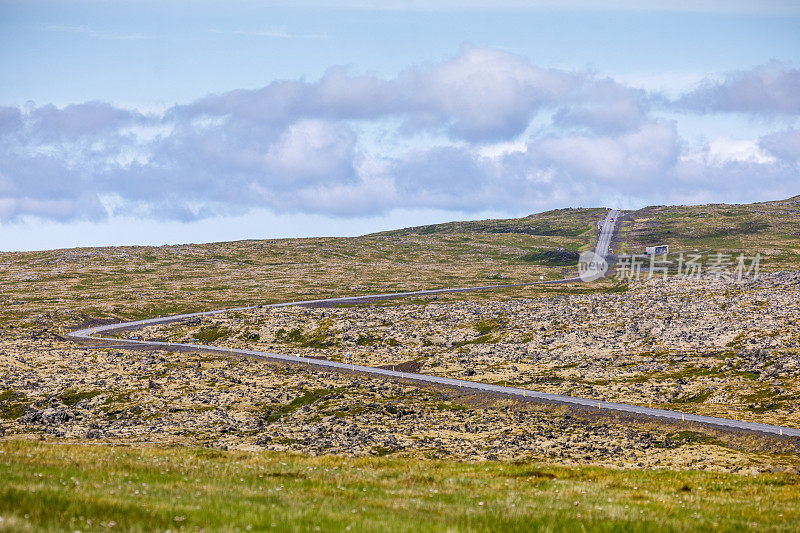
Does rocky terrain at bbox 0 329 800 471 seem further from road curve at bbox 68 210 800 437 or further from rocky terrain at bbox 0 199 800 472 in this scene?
road curve at bbox 68 210 800 437

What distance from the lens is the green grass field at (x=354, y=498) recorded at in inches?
575

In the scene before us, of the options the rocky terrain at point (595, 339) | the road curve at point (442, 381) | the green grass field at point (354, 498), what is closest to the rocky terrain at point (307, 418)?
the road curve at point (442, 381)

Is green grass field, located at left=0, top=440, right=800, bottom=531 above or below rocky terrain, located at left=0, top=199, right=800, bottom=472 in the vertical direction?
Result: above

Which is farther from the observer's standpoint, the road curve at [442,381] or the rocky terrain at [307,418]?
the road curve at [442,381]

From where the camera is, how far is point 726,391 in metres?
76.9

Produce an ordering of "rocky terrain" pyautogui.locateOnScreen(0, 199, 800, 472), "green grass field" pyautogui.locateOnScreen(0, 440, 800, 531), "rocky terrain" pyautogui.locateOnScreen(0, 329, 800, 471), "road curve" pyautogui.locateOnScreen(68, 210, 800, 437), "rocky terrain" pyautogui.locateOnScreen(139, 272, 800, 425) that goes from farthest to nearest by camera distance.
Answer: "rocky terrain" pyautogui.locateOnScreen(139, 272, 800, 425) → "road curve" pyautogui.locateOnScreen(68, 210, 800, 437) → "rocky terrain" pyautogui.locateOnScreen(0, 199, 800, 472) → "rocky terrain" pyautogui.locateOnScreen(0, 329, 800, 471) → "green grass field" pyautogui.locateOnScreen(0, 440, 800, 531)

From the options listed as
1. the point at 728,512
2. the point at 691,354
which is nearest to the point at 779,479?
the point at 728,512

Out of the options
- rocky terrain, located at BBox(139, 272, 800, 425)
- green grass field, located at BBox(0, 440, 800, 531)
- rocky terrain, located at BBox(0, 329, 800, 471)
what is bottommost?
rocky terrain, located at BBox(0, 329, 800, 471)

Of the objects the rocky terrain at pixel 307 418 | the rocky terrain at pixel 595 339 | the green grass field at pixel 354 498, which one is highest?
the green grass field at pixel 354 498

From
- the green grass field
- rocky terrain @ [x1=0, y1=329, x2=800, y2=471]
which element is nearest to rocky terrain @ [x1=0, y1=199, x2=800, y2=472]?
rocky terrain @ [x1=0, y1=329, x2=800, y2=471]

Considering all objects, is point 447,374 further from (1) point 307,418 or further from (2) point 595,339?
(2) point 595,339

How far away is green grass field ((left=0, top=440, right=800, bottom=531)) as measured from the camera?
47.9ft

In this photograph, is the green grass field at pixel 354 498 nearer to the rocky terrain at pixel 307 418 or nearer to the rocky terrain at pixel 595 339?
the rocky terrain at pixel 307 418

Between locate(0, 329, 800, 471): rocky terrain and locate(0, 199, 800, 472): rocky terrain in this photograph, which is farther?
locate(0, 199, 800, 472): rocky terrain
